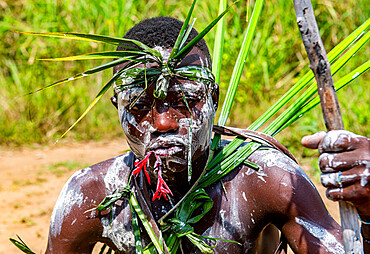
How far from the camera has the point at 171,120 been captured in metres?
1.90

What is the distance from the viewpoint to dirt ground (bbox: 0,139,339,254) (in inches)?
162

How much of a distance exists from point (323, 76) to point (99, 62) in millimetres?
5651

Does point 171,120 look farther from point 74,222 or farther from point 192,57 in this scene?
point 74,222

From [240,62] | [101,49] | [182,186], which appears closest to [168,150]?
[182,186]

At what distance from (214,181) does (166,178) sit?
212 mm

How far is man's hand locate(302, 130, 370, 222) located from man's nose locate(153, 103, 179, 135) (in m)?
0.59

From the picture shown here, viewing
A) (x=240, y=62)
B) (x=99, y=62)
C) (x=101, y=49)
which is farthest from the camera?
(x=99, y=62)

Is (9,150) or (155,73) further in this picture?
(9,150)

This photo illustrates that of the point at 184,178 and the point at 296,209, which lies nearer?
the point at 296,209

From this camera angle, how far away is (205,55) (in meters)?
2.15

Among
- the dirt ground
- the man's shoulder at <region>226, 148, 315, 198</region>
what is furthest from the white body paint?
the dirt ground

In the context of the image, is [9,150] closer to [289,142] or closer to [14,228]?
[14,228]

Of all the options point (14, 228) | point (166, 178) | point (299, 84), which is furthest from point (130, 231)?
point (14, 228)

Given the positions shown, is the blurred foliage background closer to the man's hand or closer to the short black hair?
the short black hair
